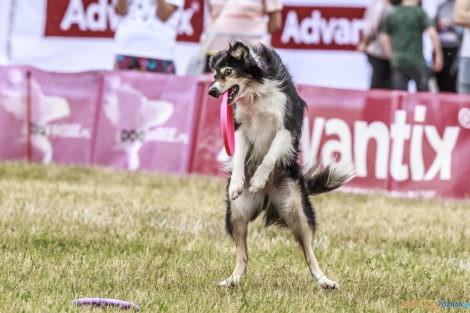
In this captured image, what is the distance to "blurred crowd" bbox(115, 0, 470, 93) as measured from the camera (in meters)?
8.41

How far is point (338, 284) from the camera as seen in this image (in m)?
4.69

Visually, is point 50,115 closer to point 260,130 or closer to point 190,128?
point 190,128

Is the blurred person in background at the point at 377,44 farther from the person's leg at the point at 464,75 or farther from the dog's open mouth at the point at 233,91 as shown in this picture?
the dog's open mouth at the point at 233,91

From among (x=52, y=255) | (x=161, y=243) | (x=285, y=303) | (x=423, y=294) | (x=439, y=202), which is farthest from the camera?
(x=439, y=202)

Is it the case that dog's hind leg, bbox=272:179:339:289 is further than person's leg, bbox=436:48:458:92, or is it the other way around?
person's leg, bbox=436:48:458:92

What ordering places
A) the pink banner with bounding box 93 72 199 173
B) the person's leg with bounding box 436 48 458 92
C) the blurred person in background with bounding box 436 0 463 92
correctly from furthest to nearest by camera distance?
the person's leg with bounding box 436 48 458 92 → the blurred person in background with bounding box 436 0 463 92 → the pink banner with bounding box 93 72 199 173

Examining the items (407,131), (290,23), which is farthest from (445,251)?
(290,23)

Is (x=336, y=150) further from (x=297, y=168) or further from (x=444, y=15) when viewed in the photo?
(x=297, y=168)

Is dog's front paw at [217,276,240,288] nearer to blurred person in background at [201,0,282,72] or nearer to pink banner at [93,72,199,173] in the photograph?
blurred person in background at [201,0,282,72]

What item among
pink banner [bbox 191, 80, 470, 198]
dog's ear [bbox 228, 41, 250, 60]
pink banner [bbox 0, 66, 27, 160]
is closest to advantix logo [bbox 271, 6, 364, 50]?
pink banner [bbox 191, 80, 470, 198]

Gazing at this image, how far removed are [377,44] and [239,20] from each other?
7.62ft

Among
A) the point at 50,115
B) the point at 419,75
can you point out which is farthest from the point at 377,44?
the point at 50,115

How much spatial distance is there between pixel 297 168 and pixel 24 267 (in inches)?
56.2

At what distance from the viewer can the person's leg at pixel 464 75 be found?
8971mm
